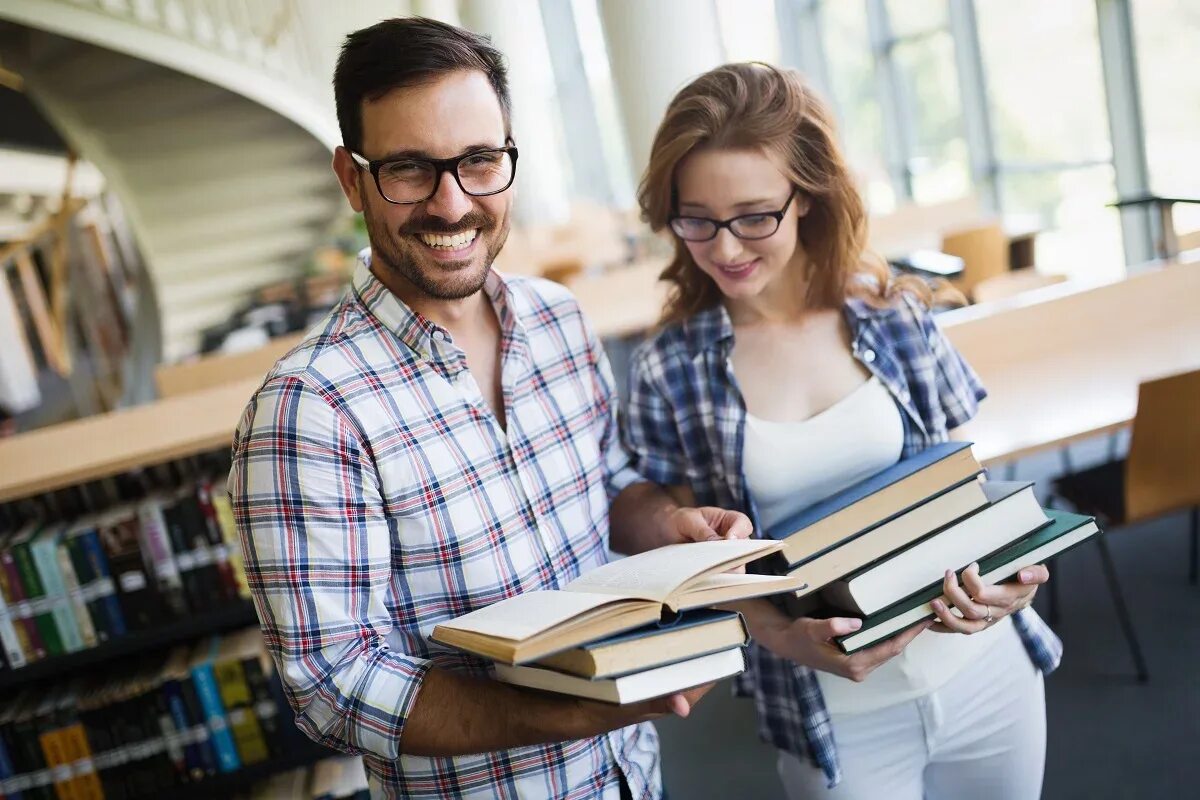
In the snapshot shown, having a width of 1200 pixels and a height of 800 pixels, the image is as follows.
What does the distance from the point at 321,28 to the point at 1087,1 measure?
9349 mm

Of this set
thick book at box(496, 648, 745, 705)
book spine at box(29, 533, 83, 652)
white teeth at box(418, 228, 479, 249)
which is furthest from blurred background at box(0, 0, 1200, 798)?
thick book at box(496, 648, 745, 705)

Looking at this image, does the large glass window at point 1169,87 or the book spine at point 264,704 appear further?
the large glass window at point 1169,87

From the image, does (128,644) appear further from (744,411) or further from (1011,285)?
(1011,285)

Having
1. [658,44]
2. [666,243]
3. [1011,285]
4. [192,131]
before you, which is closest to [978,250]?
[1011,285]

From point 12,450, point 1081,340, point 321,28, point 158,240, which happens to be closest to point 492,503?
point 12,450

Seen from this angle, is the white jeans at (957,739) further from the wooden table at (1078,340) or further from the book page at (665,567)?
the wooden table at (1078,340)

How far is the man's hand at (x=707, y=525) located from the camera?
4.00 feet

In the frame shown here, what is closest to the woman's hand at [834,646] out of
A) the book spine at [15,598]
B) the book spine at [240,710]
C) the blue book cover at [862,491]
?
the blue book cover at [862,491]

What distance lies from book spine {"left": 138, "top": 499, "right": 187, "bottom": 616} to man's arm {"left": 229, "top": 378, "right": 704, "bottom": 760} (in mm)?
1334

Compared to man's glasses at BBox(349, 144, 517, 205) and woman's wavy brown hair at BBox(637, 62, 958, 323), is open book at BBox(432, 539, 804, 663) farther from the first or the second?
woman's wavy brown hair at BBox(637, 62, 958, 323)

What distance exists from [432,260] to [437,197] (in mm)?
80

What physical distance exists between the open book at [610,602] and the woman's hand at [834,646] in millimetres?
228

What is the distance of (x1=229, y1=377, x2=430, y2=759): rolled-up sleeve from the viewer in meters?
1.08

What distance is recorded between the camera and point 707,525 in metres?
1.26
